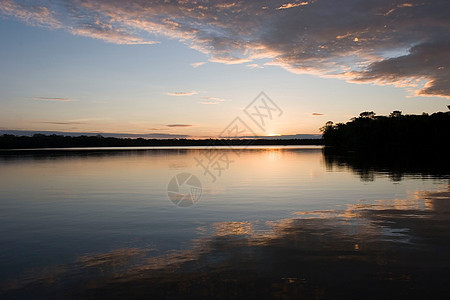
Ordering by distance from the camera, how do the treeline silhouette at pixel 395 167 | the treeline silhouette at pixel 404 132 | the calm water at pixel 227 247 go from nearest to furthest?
1. the calm water at pixel 227 247
2. the treeline silhouette at pixel 395 167
3. the treeline silhouette at pixel 404 132

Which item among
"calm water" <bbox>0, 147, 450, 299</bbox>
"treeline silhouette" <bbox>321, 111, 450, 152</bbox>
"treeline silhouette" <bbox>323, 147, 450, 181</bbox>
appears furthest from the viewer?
"treeline silhouette" <bbox>321, 111, 450, 152</bbox>

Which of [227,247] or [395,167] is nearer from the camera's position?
[227,247]

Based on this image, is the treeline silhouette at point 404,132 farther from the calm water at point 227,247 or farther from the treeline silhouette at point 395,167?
the calm water at point 227,247

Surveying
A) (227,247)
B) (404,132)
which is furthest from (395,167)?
(404,132)

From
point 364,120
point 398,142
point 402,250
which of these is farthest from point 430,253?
point 364,120

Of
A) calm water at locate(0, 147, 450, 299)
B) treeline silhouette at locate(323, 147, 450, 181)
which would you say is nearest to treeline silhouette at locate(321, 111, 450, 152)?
treeline silhouette at locate(323, 147, 450, 181)

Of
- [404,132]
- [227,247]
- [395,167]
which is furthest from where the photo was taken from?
[404,132]

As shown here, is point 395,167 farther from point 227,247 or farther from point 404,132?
point 404,132

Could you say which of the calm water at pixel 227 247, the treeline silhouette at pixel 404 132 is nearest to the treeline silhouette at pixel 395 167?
the calm water at pixel 227 247

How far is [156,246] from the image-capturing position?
1219cm

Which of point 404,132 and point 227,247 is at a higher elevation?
point 404,132

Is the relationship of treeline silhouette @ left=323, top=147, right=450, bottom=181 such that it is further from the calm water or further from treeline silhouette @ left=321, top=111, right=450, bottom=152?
treeline silhouette @ left=321, top=111, right=450, bottom=152

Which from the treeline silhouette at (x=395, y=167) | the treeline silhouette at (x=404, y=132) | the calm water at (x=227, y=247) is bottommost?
the treeline silhouette at (x=395, y=167)

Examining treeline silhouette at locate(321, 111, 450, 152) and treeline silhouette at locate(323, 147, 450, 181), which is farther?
treeline silhouette at locate(321, 111, 450, 152)
